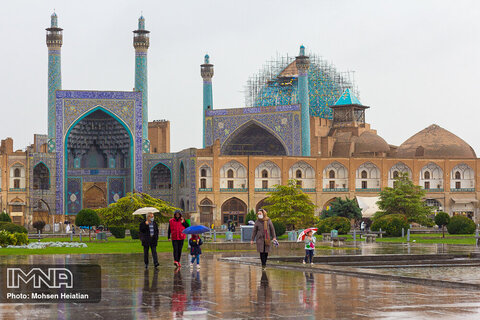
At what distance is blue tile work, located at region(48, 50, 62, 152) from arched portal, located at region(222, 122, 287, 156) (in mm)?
11707

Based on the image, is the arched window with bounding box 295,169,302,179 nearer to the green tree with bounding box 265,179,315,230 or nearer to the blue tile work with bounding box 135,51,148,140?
the blue tile work with bounding box 135,51,148,140

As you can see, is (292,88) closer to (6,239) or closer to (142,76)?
(142,76)

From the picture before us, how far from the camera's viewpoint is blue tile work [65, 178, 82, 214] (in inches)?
1925

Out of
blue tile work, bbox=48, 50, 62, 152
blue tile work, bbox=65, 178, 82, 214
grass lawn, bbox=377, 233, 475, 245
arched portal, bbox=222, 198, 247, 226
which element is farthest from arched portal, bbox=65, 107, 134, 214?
grass lawn, bbox=377, 233, 475, 245

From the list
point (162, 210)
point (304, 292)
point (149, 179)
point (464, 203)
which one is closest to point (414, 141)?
point (464, 203)

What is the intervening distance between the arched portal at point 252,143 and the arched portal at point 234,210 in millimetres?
6165

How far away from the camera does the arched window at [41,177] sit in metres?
47.1

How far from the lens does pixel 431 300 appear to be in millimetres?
8156

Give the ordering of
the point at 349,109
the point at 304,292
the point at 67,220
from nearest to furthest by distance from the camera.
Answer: the point at 304,292, the point at 67,220, the point at 349,109

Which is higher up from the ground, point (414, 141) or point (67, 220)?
point (414, 141)

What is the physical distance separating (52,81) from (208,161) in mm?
10247

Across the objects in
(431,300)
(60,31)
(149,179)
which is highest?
(60,31)

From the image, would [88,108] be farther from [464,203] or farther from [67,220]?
[464,203]

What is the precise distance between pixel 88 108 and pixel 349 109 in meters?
19.6
